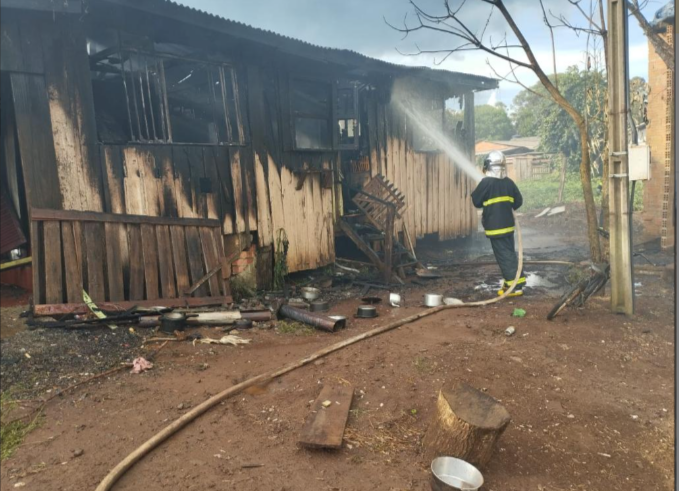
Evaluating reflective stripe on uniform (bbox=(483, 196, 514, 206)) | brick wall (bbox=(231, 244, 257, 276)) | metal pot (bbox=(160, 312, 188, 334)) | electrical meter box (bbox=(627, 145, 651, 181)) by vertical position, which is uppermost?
electrical meter box (bbox=(627, 145, 651, 181))

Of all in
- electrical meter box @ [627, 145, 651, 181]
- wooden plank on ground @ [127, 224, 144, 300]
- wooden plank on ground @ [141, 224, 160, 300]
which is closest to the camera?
electrical meter box @ [627, 145, 651, 181]

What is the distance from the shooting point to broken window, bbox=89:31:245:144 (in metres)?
6.85

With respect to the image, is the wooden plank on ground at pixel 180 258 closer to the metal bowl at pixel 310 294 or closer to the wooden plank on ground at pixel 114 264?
the wooden plank on ground at pixel 114 264

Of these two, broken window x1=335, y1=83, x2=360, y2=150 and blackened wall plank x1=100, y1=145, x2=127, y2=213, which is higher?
broken window x1=335, y1=83, x2=360, y2=150

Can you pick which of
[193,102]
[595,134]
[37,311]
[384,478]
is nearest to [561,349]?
[384,478]

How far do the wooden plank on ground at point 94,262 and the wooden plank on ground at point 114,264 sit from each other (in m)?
0.09

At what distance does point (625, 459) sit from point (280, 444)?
2.42 metres

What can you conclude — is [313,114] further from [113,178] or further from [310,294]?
[113,178]

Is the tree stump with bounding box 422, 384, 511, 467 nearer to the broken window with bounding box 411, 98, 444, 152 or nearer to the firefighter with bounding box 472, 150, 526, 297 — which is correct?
the firefighter with bounding box 472, 150, 526, 297

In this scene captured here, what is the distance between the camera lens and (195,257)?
7004 mm

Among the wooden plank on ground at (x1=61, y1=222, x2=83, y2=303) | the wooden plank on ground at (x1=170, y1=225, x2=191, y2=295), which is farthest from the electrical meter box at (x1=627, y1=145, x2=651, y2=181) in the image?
the wooden plank on ground at (x1=61, y1=222, x2=83, y2=303)

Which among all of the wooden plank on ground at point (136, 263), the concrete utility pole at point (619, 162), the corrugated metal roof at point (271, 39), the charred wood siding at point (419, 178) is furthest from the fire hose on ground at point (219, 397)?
the charred wood siding at point (419, 178)

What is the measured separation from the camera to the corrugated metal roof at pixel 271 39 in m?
6.27

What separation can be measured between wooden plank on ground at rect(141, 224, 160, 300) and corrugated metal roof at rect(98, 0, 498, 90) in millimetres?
3086
